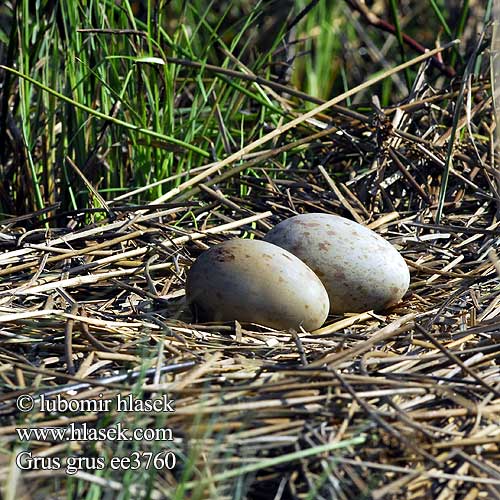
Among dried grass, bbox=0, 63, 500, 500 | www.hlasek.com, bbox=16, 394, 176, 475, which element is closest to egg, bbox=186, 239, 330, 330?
dried grass, bbox=0, 63, 500, 500

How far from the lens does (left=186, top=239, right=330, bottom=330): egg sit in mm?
2221

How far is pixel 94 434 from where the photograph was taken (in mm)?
1668

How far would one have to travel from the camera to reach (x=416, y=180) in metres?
3.22

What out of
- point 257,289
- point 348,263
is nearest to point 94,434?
point 257,289

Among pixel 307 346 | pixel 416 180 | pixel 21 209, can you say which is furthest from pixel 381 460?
pixel 21 209

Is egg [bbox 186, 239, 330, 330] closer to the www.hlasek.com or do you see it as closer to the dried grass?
the dried grass

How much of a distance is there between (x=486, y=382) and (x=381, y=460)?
1.23 feet

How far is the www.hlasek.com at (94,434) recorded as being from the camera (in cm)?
157

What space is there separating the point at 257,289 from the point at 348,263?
0.31m

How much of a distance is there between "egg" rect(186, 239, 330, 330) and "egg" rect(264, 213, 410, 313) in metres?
0.12

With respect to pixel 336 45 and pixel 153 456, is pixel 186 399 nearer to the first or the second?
pixel 153 456

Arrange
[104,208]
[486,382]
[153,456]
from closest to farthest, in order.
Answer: [153,456] → [486,382] → [104,208]

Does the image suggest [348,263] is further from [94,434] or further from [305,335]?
[94,434]

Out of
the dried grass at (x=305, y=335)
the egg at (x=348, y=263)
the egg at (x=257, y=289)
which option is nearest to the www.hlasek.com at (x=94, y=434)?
the dried grass at (x=305, y=335)
